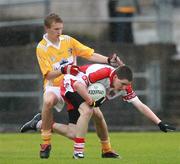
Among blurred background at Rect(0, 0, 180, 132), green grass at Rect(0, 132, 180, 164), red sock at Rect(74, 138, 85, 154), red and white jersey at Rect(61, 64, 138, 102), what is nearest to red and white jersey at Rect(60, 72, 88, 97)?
A: red and white jersey at Rect(61, 64, 138, 102)

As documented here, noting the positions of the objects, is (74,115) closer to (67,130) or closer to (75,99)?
(67,130)

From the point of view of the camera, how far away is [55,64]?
14.1m

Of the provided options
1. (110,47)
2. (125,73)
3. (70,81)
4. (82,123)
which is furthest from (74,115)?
(110,47)

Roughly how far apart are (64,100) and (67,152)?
165cm

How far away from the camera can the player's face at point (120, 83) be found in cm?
1283

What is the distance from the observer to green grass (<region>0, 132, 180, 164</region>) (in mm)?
12961

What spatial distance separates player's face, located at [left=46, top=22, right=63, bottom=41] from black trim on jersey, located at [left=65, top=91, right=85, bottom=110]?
3.11 feet

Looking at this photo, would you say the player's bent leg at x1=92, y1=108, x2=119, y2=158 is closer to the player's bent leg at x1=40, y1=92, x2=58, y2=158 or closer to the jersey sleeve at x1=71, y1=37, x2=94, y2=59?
the player's bent leg at x1=40, y1=92, x2=58, y2=158

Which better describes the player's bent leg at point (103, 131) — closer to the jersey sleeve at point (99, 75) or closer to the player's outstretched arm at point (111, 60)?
the jersey sleeve at point (99, 75)

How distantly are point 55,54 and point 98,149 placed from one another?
2.38 metres

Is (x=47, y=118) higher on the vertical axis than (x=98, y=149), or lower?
higher

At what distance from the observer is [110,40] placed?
23.3 m

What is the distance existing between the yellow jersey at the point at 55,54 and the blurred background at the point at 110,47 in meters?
7.83

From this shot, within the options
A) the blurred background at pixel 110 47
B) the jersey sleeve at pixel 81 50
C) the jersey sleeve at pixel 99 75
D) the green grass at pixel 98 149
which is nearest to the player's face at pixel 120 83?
the jersey sleeve at pixel 99 75
